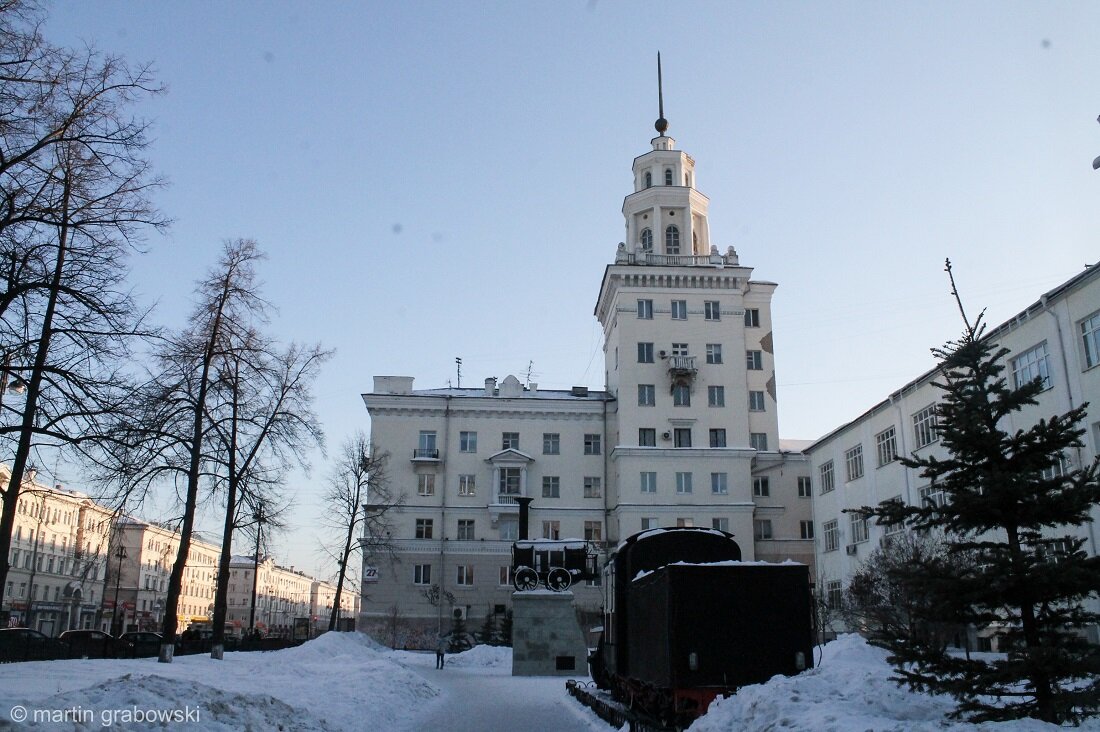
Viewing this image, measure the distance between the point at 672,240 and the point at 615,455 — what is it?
1756 cm

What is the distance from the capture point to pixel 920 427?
3769cm

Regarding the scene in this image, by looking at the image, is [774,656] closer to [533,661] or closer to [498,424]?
[533,661]

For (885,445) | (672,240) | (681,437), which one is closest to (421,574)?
(681,437)

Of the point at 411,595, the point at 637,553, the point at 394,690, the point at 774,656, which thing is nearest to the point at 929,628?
the point at 637,553

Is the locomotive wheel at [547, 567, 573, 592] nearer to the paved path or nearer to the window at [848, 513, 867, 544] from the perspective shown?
the paved path

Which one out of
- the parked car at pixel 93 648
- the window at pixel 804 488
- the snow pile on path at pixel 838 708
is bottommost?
the parked car at pixel 93 648

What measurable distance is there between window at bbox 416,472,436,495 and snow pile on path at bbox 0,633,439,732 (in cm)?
2761

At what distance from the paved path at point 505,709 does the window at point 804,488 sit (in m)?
32.7

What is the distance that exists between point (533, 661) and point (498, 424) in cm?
2768

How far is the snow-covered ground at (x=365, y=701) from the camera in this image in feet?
30.9

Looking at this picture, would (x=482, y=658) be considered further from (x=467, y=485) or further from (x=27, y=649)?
(x=27, y=649)

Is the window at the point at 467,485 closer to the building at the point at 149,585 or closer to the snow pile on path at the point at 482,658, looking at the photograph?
the snow pile on path at the point at 482,658

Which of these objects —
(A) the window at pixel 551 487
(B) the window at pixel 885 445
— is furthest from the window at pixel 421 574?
(B) the window at pixel 885 445

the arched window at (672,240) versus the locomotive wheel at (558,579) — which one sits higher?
the arched window at (672,240)
